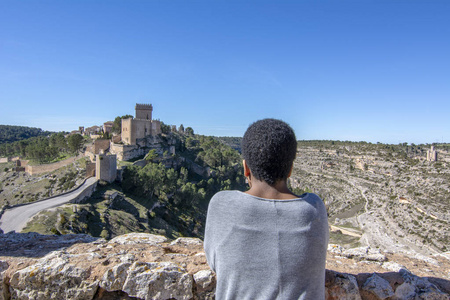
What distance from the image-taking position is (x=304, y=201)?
1.54 meters

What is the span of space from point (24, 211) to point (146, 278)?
61.7ft

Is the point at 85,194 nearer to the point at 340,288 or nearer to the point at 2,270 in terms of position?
the point at 2,270

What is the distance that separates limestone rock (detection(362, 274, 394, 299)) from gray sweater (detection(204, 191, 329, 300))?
113cm

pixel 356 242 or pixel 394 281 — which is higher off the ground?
pixel 394 281

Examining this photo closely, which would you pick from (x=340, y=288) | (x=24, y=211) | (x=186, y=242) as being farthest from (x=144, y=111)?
(x=340, y=288)

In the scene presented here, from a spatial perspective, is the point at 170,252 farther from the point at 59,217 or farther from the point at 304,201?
the point at 59,217

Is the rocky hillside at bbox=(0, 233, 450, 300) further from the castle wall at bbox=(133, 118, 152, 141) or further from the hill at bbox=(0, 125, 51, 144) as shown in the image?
the hill at bbox=(0, 125, 51, 144)

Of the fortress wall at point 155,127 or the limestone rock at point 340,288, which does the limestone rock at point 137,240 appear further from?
the fortress wall at point 155,127

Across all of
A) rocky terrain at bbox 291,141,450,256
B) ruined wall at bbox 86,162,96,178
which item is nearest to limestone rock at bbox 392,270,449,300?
rocky terrain at bbox 291,141,450,256

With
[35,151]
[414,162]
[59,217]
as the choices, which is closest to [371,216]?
[414,162]

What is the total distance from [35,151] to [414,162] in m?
73.8

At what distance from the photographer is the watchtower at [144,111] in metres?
44.5

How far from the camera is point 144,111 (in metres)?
45.0

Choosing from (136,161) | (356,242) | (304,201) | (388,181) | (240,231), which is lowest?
(356,242)
